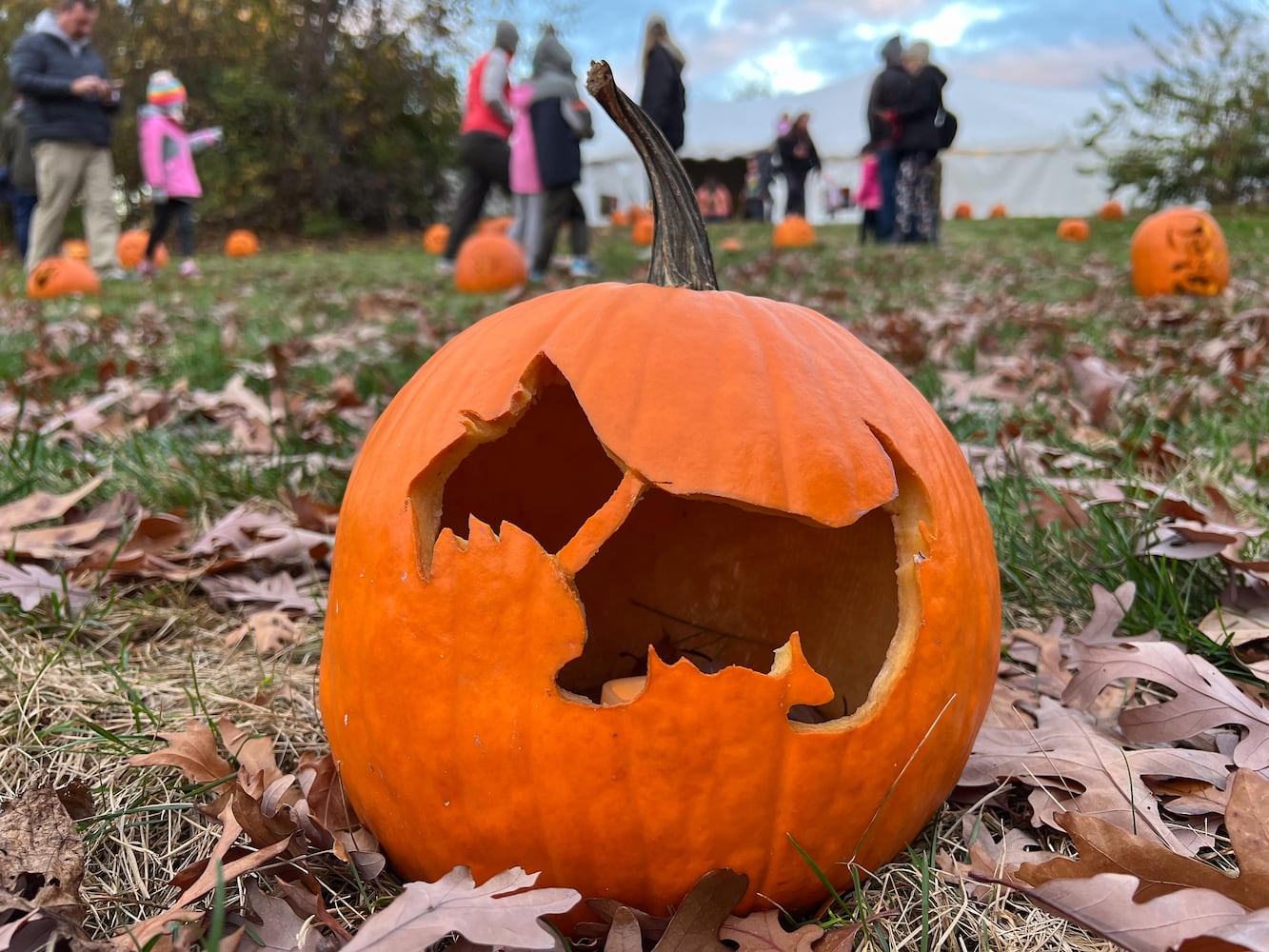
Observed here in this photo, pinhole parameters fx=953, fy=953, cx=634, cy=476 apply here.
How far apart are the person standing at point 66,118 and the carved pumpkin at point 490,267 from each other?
10.7 ft

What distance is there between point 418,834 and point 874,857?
578mm

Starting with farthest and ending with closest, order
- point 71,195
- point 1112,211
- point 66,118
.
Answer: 1. point 1112,211
2. point 71,195
3. point 66,118

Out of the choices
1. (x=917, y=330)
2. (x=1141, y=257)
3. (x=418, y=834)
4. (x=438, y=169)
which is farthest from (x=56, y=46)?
(x=438, y=169)

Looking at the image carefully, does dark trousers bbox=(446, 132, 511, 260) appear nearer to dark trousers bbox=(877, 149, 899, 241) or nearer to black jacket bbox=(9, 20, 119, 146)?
black jacket bbox=(9, 20, 119, 146)

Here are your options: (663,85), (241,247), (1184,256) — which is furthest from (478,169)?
(241,247)

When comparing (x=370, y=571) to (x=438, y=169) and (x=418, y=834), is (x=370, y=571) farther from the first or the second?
(x=438, y=169)

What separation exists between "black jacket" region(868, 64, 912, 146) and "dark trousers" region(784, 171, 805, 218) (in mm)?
5564

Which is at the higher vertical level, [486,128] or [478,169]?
[486,128]

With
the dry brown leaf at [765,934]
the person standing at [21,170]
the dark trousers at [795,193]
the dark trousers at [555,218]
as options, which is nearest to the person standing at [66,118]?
the person standing at [21,170]

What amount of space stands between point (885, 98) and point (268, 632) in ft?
35.7

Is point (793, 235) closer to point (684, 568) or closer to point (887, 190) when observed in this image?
point (887, 190)

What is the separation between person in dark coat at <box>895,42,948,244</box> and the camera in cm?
1088

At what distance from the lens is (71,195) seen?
8562 millimetres

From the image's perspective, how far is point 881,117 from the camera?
11148mm
